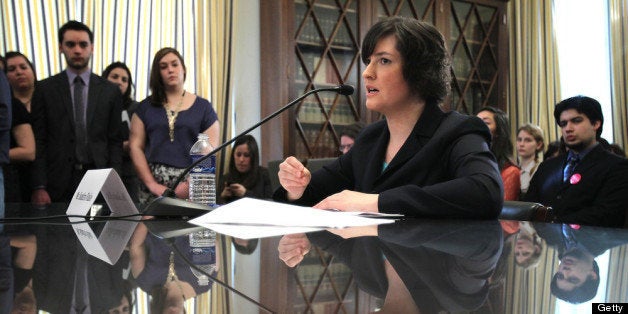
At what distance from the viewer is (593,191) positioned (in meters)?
3.15

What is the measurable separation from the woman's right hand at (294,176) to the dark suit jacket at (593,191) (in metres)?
1.84

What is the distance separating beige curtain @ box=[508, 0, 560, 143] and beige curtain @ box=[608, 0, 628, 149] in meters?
0.53

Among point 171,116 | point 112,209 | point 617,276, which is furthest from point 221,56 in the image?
point 617,276

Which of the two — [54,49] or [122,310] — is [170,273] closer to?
[122,310]

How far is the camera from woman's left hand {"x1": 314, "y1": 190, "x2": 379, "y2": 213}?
1.33 metres

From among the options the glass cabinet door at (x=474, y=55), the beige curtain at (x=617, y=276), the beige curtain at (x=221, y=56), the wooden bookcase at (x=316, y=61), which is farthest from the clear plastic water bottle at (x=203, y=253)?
the glass cabinet door at (x=474, y=55)

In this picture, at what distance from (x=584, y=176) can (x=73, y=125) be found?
267cm

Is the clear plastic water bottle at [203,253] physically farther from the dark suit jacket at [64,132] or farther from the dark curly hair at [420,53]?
the dark suit jacket at [64,132]

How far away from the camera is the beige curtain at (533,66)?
572 cm

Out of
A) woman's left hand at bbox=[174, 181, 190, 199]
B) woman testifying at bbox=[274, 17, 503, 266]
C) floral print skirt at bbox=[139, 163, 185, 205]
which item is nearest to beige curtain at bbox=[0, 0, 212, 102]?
floral print skirt at bbox=[139, 163, 185, 205]

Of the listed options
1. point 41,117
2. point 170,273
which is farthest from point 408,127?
point 41,117

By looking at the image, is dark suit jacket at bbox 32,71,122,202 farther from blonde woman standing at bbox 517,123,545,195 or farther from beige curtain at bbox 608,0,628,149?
beige curtain at bbox 608,0,628,149

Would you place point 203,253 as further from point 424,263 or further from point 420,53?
point 420,53

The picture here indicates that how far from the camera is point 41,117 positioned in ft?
9.95
